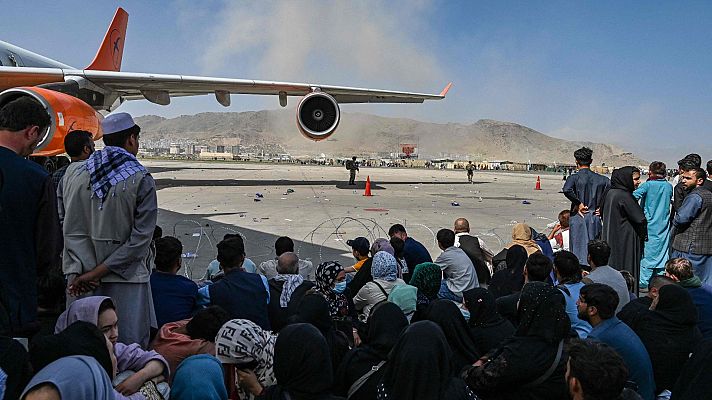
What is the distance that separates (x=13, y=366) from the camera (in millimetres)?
1986

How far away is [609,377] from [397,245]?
3.37 m

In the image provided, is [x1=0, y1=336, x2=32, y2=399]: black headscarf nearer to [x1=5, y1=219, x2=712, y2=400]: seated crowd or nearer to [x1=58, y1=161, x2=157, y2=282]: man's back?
[x1=5, y1=219, x2=712, y2=400]: seated crowd

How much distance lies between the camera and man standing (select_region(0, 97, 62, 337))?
2.42 metres

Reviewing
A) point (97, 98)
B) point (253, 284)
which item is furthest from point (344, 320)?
point (97, 98)

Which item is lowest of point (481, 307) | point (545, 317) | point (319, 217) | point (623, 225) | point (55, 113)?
point (319, 217)

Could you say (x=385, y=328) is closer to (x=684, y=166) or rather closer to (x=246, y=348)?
(x=246, y=348)

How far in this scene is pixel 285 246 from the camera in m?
5.05

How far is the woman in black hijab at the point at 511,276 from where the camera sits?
4500 millimetres

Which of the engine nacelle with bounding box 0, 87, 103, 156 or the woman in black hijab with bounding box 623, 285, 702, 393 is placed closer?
the woman in black hijab with bounding box 623, 285, 702, 393

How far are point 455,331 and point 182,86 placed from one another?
1422cm

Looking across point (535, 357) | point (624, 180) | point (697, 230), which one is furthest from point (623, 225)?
point (535, 357)

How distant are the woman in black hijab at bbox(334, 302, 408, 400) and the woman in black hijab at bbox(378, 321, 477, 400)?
297 mm

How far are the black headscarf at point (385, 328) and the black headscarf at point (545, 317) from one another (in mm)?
636

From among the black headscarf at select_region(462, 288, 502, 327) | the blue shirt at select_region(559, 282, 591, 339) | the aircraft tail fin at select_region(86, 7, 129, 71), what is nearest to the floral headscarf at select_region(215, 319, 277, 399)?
the black headscarf at select_region(462, 288, 502, 327)
